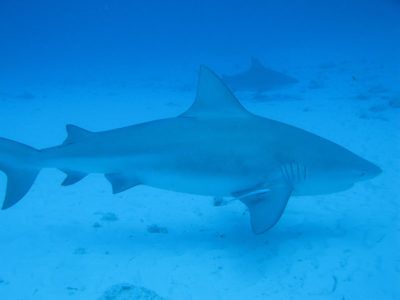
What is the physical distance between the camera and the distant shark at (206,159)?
4.18 metres

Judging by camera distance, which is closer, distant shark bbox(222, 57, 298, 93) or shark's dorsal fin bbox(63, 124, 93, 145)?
shark's dorsal fin bbox(63, 124, 93, 145)

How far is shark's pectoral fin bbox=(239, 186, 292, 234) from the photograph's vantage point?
3656mm

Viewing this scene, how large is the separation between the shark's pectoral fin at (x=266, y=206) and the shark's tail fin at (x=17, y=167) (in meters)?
2.33

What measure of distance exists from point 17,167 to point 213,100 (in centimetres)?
228

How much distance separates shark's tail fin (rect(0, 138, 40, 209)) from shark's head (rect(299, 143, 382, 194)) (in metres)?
2.92

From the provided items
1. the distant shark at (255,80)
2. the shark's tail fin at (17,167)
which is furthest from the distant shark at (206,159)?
the distant shark at (255,80)

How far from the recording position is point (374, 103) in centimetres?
1299

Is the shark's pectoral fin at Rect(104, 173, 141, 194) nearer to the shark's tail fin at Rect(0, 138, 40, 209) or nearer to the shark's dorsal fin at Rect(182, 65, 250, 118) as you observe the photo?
the shark's tail fin at Rect(0, 138, 40, 209)

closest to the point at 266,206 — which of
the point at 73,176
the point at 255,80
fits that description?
the point at 73,176

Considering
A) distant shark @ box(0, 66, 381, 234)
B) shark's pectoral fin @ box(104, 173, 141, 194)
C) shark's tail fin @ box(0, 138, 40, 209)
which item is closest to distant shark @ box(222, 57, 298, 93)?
distant shark @ box(0, 66, 381, 234)

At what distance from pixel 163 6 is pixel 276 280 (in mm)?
179837

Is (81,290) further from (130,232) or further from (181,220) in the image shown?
(181,220)

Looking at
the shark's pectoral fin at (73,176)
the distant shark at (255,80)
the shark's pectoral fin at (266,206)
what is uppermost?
the distant shark at (255,80)

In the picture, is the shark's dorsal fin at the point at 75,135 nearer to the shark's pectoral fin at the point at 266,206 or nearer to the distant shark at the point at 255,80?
the shark's pectoral fin at the point at 266,206
